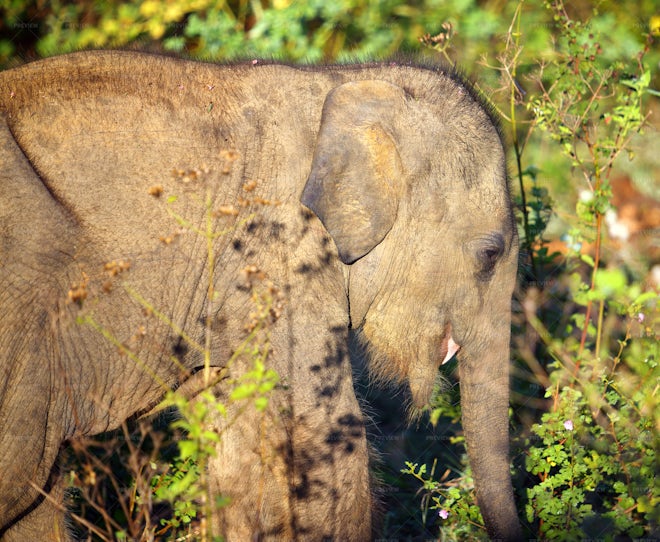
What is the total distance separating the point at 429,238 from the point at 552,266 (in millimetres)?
1840

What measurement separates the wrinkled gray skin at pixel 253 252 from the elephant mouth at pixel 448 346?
0.14 ft

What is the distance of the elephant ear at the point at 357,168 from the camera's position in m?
2.98

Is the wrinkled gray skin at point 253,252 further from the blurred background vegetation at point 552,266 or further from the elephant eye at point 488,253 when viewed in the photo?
the blurred background vegetation at point 552,266

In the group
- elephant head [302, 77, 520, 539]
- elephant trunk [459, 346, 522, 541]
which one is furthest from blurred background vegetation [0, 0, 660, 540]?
elephant head [302, 77, 520, 539]

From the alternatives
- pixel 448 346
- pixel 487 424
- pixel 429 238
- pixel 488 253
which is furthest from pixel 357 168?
pixel 487 424

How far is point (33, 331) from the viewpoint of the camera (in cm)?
274

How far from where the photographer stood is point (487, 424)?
3344 millimetres

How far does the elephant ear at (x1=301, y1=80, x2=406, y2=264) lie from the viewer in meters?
2.98

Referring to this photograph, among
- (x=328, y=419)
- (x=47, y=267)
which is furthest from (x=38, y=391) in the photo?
(x=328, y=419)

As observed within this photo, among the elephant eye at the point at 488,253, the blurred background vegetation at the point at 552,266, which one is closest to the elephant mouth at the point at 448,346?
the elephant eye at the point at 488,253

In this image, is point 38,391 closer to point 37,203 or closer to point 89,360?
point 89,360

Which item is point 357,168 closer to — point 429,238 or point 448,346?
point 429,238

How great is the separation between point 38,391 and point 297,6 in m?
4.58

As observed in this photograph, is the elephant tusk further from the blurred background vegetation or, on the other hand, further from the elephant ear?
the elephant ear
